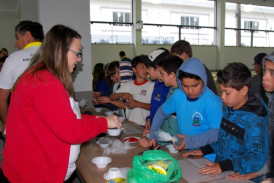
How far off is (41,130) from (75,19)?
3274 mm

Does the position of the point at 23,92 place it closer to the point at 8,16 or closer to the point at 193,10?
the point at 8,16

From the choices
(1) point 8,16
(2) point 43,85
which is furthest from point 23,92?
(1) point 8,16

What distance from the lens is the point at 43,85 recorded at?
1271 mm

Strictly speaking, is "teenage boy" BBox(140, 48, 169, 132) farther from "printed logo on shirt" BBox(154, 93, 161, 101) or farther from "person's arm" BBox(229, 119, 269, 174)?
"person's arm" BBox(229, 119, 269, 174)

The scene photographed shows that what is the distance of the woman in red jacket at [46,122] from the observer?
127 centimetres

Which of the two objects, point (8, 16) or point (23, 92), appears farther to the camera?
point (8, 16)

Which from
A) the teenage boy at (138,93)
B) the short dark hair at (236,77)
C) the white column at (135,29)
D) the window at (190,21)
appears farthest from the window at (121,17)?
the short dark hair at (236,77)

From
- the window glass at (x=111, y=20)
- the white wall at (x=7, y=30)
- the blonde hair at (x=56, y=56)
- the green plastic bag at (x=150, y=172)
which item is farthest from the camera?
the window glass at (x=111, y=20)

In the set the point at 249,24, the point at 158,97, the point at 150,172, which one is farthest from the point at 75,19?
the point at 249,24

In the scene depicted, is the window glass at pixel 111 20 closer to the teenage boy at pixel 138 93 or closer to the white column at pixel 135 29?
the white column at pixel 135 29

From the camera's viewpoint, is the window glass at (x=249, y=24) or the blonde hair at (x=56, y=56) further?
the window glass at (x=249, y=24)

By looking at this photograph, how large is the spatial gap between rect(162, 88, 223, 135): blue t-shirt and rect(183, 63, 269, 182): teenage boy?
111 millimetres

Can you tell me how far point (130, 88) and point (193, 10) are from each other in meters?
10.5

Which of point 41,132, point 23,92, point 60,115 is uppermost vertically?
point 23,92
